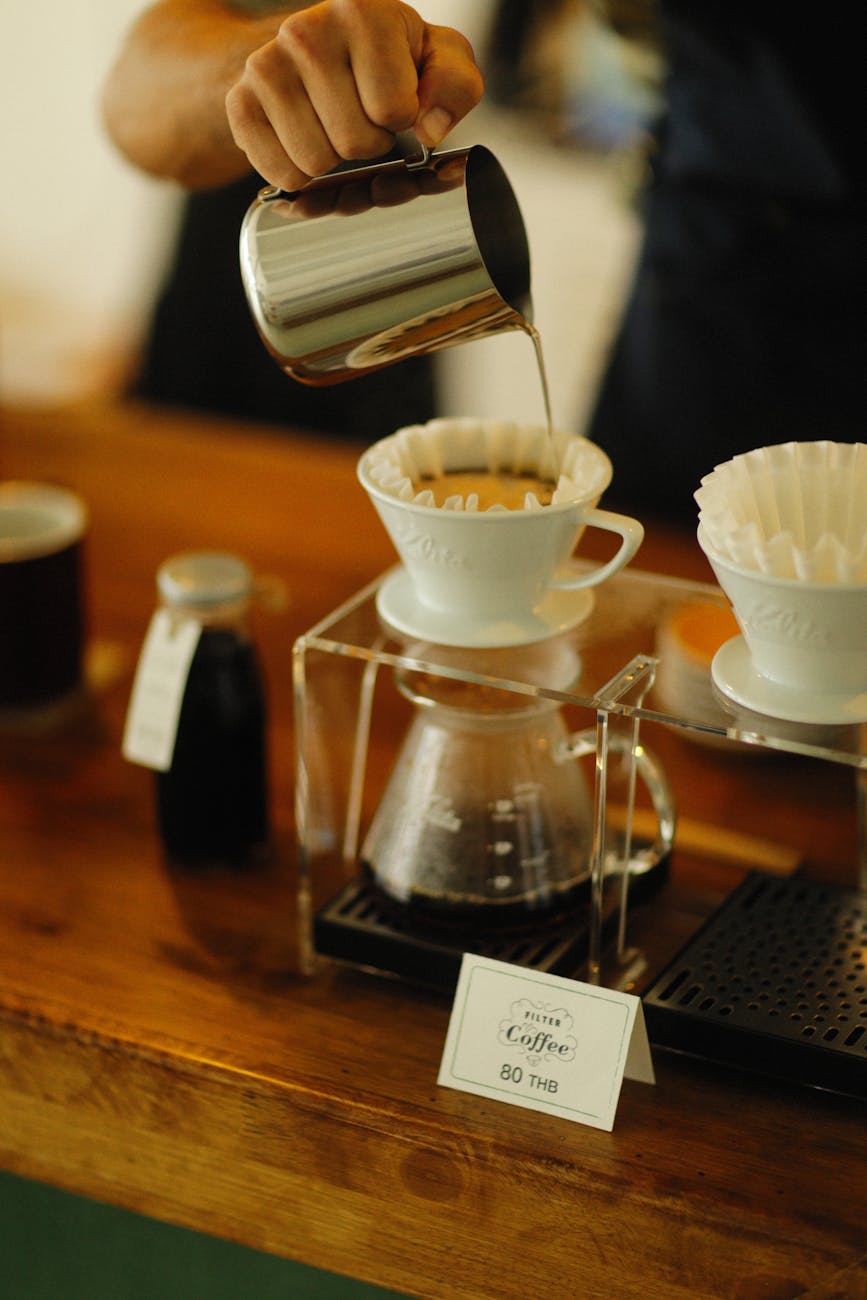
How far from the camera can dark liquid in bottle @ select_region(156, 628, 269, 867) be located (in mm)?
1131

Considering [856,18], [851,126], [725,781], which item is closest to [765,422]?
[851,126]

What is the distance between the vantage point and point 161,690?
1.14 m

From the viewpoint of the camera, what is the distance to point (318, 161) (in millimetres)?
887

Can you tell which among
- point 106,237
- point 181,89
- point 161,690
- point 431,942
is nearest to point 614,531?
point 431,942

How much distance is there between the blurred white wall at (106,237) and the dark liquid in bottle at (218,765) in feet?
6.70

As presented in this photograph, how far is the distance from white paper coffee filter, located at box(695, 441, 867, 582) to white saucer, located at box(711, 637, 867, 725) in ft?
0.27

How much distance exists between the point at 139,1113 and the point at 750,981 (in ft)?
1.37

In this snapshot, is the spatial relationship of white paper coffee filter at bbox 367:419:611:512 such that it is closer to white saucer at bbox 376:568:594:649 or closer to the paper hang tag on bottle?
white saucer at bbox 376:568:594:649

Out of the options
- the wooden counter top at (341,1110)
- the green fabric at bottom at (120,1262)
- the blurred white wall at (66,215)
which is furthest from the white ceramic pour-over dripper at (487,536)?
the blurred white wall at (66,215)

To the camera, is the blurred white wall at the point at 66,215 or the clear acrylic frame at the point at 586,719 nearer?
the clear acrylic frame at the point at 586,719

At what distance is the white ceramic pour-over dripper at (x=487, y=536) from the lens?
34.7 inches

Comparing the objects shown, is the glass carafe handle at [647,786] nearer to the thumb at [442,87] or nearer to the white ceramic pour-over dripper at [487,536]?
the white ceramic pour-over dripper at [487,536]

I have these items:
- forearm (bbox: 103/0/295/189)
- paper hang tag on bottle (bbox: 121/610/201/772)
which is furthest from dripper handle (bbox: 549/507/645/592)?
Result: forearm (bbox: 103/0/295/189)

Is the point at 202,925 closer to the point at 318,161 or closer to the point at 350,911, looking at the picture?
the point at 350,911
